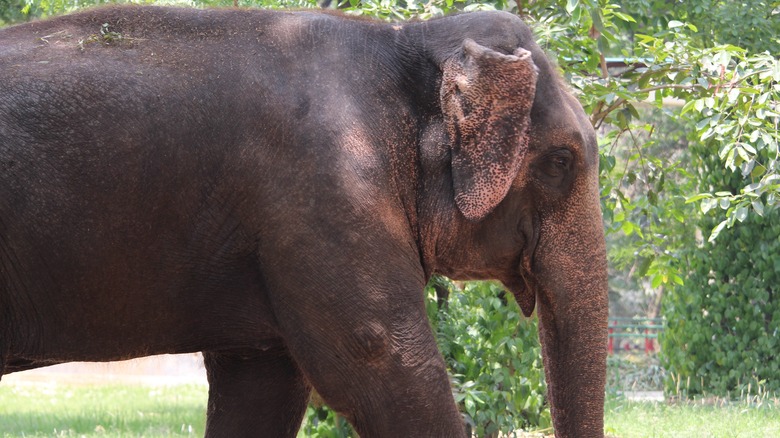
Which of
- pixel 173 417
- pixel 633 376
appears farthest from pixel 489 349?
pixel 633 376

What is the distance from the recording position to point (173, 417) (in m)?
10.3

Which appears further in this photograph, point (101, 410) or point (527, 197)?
point (101, 410)

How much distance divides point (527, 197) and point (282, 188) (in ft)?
2.91

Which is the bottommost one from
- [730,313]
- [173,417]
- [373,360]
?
[730,313]

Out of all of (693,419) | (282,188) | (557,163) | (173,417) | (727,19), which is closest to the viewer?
(282,188)

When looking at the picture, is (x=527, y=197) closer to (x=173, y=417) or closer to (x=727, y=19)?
(x=173, y=417)

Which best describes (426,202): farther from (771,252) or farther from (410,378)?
(771,252)

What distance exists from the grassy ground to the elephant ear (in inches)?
174

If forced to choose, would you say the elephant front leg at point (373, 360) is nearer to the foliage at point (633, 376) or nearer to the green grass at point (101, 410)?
the green grass at point (101, 410)

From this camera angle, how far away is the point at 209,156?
11.4 ft

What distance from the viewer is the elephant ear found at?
3598 millimetres

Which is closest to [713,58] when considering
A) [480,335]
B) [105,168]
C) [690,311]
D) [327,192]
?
[480,335]

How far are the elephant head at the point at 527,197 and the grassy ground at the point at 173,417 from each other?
391 centimetres

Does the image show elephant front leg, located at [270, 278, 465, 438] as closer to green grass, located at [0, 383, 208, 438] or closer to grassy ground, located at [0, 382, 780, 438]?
grassy ground, located at [0, 382, 780, 438]
